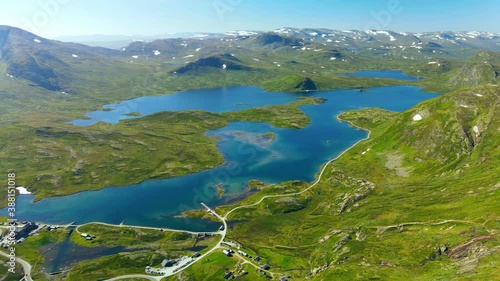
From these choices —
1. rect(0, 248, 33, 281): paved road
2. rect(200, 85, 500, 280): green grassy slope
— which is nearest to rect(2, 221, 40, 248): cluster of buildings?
rect(0, 248, 33, 281): paved road

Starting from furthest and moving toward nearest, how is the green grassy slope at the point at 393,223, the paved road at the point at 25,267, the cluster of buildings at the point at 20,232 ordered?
the cluster of buildings at the point at 20,232 → the paved road at the point at 25,267 → the green grassy slope at the point at 393,223

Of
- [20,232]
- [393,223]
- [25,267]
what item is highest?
[393,223]

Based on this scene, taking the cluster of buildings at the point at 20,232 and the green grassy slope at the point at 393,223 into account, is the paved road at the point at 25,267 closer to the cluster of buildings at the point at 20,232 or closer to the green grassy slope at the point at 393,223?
the cluster of buildings at the point at 20,232

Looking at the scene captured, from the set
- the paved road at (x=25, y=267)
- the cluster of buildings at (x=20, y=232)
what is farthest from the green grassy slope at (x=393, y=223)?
the cluster of buildings at (x=20, y=232)

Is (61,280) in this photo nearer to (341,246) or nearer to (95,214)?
(95,214)

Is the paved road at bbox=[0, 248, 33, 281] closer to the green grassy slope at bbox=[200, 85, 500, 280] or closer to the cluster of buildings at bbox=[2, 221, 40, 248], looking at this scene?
the cluster of buildings at bbox=[2, 221, 40, 248]

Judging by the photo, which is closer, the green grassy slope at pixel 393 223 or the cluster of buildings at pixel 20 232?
the green grassy slope at pixel 393 223

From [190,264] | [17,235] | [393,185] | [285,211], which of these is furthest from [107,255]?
[393,185]

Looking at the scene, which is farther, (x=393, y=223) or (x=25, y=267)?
(x=393, y=223)

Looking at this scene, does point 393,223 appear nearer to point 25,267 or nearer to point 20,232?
point 25,267

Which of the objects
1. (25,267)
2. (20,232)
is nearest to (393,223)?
(25,267)

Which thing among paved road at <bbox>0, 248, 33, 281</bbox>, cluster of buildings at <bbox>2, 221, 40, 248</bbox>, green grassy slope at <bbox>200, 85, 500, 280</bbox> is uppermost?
green grassy slope at <bbox>200, 85, 500, 280</bbox>
